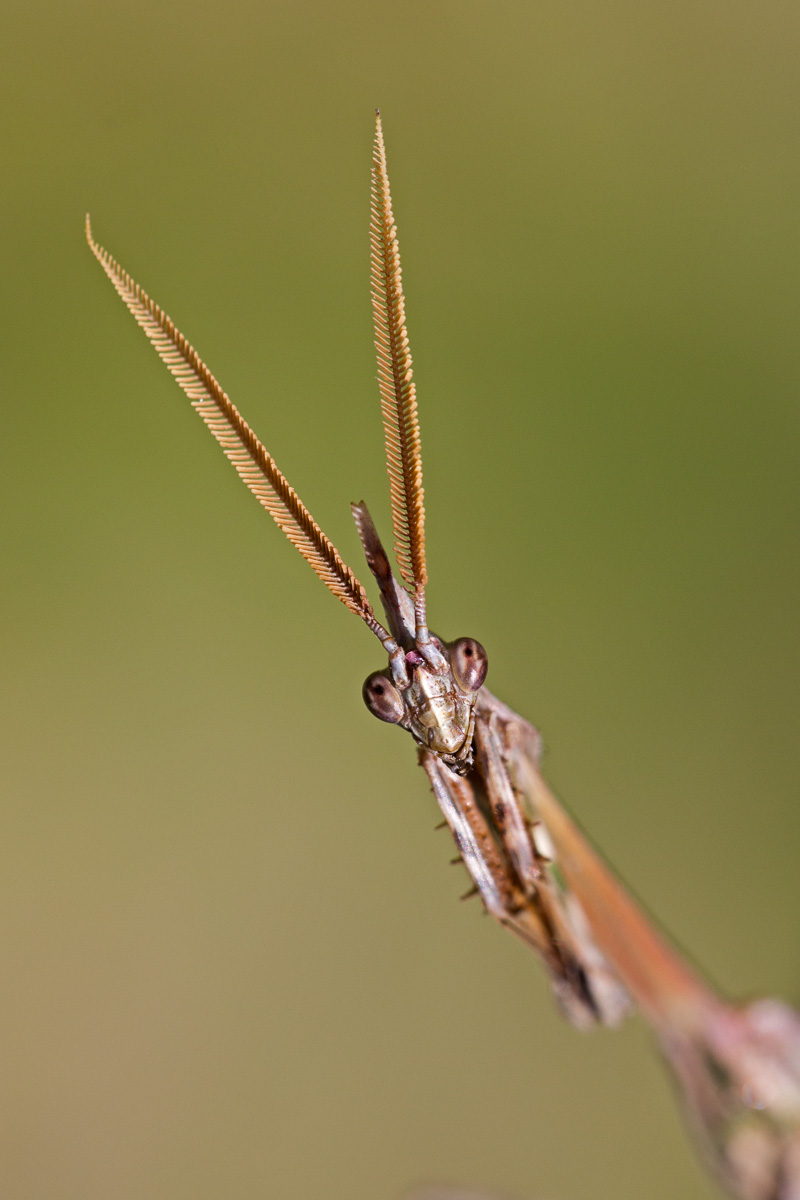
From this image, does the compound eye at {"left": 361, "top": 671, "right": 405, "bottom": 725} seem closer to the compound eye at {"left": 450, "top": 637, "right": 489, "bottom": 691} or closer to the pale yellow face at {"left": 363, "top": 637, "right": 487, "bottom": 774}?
the pale yellow face at {"left": 363, "top": 637, "right": 487, "bottom": 774}

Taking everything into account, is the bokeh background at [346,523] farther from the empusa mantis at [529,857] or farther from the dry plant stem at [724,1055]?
the dry plant stem at [724,1055]

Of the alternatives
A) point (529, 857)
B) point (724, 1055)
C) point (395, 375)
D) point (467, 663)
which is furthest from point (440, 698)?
point (724, 1055)

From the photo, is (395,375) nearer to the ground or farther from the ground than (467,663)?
farther from the ground

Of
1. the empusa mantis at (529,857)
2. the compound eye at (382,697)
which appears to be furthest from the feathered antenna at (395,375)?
the compound eye at (382,697)

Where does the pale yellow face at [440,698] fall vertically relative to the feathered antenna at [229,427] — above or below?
below

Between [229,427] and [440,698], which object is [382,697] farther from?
[229,427]

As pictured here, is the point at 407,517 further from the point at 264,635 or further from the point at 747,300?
the point at 747,300

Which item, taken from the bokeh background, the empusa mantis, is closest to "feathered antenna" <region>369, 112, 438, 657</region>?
the empusa mantis
